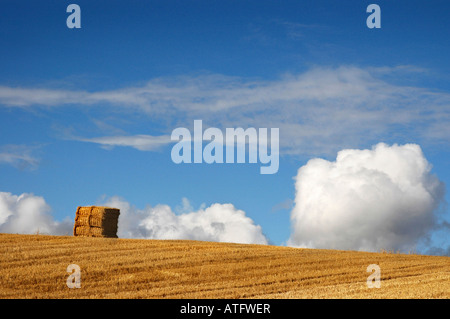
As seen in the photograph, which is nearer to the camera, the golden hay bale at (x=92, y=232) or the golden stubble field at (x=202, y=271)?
the golden stubble field at (x=202, y=271)

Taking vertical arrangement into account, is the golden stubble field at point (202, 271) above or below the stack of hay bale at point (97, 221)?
below

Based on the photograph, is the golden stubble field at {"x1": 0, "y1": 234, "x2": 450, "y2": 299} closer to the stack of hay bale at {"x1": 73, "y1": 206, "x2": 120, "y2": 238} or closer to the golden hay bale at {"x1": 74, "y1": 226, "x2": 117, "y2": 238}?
the golden hay bale at {"x1": 74, "y1": 226, "x2": 117, "y2": 238}

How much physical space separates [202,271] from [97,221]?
12.3 m

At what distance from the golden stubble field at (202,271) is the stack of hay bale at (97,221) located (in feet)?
6.88

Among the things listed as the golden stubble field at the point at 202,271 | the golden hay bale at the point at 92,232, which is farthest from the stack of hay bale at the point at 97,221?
the golden stubble field at the point at 202,271

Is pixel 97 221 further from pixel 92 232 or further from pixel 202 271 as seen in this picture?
pixel 202 271

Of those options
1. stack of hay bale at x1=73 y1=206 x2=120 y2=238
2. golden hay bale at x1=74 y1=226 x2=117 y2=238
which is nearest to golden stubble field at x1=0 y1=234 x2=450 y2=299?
golden hay bale at x1=74 y1=226 x2=117 y2=238

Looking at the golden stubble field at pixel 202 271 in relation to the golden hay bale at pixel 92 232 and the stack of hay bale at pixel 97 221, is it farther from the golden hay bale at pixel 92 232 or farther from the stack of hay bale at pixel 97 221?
the stack of hay bale at pixel 97 221

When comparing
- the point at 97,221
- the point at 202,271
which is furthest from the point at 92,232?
the point at 202,271

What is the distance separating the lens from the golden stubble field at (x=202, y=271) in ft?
56.6

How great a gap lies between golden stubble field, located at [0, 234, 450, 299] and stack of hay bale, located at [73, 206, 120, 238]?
2.10m

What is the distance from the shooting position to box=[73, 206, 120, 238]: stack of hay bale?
31.6 metres

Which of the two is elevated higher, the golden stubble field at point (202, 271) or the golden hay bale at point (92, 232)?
the golden hay bale at point (92, 232)
